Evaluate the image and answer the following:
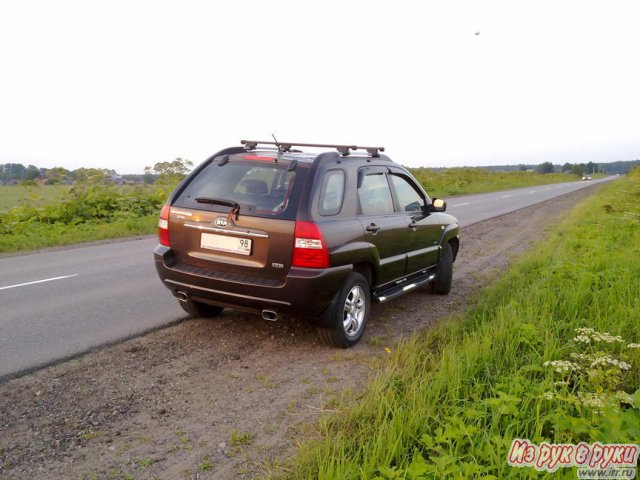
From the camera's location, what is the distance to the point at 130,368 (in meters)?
4.48

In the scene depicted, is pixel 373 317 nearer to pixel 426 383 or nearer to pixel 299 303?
pixel 299 303

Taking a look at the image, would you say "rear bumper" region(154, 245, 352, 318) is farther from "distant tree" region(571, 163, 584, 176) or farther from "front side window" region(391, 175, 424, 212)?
"distant tree" region(571, 163, 584, 176)

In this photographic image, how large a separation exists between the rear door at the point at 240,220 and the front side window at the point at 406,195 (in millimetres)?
1759

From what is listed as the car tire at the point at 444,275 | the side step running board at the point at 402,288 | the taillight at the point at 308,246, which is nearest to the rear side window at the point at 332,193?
the taillight at the point at 308,246

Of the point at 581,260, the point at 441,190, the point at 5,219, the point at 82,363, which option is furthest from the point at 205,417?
the point at 441,190

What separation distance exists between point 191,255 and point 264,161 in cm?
110

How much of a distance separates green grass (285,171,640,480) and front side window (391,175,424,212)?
56.0 inches

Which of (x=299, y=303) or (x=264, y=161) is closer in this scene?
(x=299, y=303)

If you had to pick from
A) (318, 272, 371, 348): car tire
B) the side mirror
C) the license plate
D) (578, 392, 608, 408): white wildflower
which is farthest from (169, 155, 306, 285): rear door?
the side mirror

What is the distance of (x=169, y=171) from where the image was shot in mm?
16719

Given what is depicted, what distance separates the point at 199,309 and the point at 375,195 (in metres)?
2.20

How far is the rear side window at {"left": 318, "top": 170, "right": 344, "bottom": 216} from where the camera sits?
192 inches

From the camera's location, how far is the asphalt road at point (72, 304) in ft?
16.1

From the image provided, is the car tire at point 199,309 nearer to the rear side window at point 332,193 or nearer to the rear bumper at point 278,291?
the rear bumper at point 278,291
